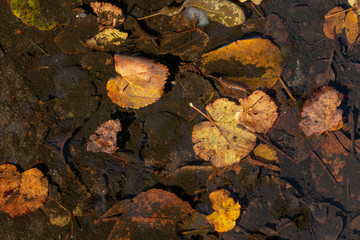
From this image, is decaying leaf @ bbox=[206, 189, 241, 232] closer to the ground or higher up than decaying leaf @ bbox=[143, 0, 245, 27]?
closer to the ground

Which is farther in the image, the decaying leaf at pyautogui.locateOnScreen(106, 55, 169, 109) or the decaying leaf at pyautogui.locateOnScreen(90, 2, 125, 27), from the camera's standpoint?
the decaying leaf at pyautogui.locateOnScreen(90, 2, 125, 27)

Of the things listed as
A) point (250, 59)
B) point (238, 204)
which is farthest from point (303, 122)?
point (238, 204)

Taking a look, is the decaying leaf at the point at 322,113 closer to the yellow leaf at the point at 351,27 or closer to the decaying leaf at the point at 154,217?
the yellow leaf at the point at 351,27

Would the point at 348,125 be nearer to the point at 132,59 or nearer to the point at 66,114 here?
the point at 132,59

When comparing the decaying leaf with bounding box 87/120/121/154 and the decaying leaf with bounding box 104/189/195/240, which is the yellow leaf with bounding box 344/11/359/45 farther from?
the decaying leaf with bounding box 87/120/121/154

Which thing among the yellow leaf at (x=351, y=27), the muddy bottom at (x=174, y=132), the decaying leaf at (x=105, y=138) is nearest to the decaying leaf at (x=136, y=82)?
the muddy bottom at (x=174, y=132)

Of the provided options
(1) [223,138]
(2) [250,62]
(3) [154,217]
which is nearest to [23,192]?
(3) [154,217]

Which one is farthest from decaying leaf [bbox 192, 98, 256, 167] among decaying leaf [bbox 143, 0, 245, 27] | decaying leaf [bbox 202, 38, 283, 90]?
decaying leaf [bbox 143, 0, 245, 27]
